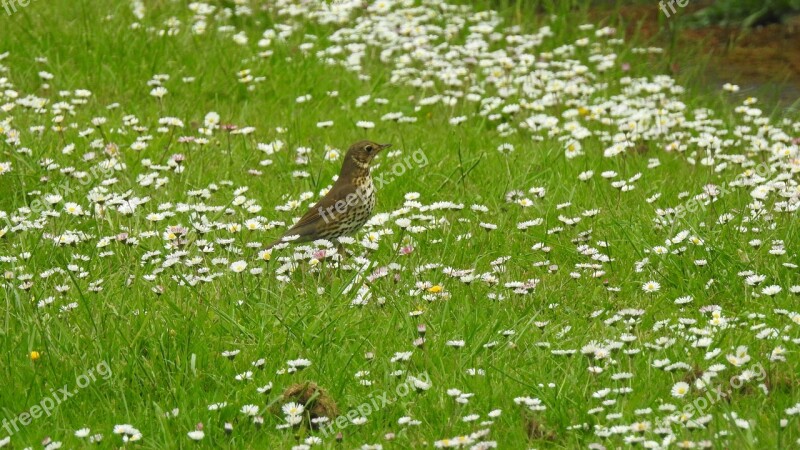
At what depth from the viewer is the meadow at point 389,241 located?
17.1ft

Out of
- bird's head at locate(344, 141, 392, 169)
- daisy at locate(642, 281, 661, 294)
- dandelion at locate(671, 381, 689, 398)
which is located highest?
dandelion at locate(671, 381, 689, 398)

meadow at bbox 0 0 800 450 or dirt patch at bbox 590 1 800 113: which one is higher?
meadow at bbox 0 0 800 450

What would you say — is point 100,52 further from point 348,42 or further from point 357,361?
point 357,361

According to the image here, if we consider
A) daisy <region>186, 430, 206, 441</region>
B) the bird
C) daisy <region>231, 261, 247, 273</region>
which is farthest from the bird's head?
daisy <region>186, 430, 206, 441</region>

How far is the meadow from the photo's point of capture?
520cm

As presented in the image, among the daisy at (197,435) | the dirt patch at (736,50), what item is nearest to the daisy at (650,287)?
the daisy at (197,435)

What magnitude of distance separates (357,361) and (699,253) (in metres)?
2.09

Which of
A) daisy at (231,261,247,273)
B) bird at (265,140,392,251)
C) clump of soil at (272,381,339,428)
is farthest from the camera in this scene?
bird at (265,140,392,251)

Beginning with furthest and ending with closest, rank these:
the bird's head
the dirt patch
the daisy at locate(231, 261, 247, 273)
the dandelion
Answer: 1. the dirt patch
2. the bird's head
3. the daisy at locate(231, 261, 247, 273)
4. the dandelion

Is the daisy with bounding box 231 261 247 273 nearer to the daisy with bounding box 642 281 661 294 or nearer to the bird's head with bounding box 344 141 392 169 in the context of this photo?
the bird's head with bounding box 344 141 392 169

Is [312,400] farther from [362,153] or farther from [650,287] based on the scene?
[362,153]

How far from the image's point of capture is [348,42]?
11742mm

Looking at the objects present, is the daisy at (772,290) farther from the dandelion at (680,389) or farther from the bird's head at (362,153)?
the bird's head at (362,153)

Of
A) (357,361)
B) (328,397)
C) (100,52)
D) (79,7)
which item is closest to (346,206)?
(357,361)
